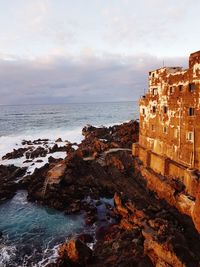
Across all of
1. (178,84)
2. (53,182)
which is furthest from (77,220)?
(178,84)

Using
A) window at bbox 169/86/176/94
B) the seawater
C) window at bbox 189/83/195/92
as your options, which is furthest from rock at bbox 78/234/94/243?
window at bbox 169/86/176/94

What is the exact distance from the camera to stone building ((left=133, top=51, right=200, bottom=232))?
2669 cm

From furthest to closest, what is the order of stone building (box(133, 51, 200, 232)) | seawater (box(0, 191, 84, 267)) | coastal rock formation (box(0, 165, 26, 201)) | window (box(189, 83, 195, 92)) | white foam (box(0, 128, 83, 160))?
white foam (box(0, 128, 83, 160)) → coastal rock formation (box(0, 165, 26, 201)) → window (box(189, 83, 195, 92)) → stone building (box(133, 51, 200, 232)) → seawater (box(0, 191, 84, 267))

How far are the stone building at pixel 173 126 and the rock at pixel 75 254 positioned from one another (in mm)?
11530

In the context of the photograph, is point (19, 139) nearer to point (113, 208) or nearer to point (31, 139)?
point (31, 139)

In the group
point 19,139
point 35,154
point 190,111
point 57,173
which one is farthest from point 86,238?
point 19,139

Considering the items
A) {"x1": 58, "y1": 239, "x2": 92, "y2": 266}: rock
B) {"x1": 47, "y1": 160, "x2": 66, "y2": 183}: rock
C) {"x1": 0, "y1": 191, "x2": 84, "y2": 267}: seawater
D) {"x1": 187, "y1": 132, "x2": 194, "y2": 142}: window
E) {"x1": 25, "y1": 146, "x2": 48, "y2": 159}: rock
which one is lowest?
{"x1": 0, "y1": 191, "x2": 84, "y2": 267}: seawater

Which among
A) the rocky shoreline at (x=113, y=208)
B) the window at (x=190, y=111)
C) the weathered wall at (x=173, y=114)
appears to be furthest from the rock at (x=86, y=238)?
the window at (x=190, y=111)

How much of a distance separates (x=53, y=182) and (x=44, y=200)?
288cm

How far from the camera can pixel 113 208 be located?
29016 millimetres

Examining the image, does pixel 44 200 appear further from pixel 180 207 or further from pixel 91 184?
pixel 180 207

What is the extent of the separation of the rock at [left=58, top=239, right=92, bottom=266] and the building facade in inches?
463

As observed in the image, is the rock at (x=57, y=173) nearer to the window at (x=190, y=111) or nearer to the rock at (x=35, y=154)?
the rock at (x=35, y=154)

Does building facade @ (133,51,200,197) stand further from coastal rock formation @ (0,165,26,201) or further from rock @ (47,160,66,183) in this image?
coastal rock formation @ (0,165,26,201)
